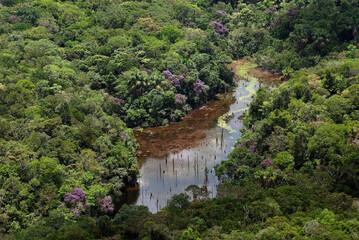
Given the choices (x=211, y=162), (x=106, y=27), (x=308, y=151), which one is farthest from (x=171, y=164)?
(x=106, y=27)

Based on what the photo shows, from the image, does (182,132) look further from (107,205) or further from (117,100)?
(107,205)

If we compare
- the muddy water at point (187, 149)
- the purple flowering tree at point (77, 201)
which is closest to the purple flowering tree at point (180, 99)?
the muddy water at point (187, 149)

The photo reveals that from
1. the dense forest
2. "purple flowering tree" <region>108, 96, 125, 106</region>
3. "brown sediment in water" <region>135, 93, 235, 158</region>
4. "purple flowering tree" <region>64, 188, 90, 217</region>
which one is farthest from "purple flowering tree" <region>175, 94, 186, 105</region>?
"purple flowering tree" <region>64, 188, 90, 217</region>

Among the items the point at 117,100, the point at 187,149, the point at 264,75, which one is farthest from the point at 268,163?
the point at 264,75

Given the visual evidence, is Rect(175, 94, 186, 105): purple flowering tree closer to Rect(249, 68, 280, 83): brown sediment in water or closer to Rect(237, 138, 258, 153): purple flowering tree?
Rect(237, 138, 258, 153): purple flowering tree

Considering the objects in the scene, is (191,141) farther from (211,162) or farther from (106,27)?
(106,27)

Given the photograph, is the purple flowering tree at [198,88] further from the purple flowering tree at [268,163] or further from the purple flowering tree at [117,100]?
the purple flowering tree at [268,163]
